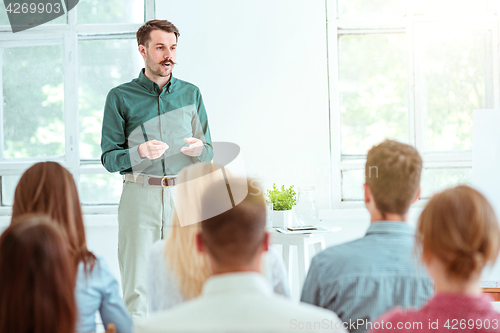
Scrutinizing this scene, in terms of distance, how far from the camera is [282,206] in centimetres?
239

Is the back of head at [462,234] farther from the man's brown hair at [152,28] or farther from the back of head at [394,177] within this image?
the man's brown hair at [152,28]

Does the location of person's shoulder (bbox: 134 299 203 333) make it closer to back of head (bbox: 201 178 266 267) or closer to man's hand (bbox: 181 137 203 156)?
back of head (bbox: 201 178 266 267)

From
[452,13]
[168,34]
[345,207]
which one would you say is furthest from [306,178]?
[452,13]

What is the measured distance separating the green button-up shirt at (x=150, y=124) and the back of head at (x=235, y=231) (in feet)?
5.02

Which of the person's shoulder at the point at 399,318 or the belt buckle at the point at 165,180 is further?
the belt buckle at the point at 165,180

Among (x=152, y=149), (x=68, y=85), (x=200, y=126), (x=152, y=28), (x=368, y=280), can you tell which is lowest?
(x=368, y=280)

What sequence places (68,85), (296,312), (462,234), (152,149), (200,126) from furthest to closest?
(68,85), (200,126), (152,149), (462,234), (296,312)

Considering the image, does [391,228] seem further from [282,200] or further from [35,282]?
[282,200]

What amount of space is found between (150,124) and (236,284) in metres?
1.80

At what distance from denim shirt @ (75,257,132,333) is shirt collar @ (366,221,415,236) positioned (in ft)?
2.22

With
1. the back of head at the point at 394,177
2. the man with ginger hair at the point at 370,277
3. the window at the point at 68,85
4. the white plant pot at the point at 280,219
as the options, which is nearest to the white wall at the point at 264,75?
the window at the point at 68,85

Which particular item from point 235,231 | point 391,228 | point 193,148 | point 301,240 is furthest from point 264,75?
point 235,231

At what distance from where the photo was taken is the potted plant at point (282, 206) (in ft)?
7.71

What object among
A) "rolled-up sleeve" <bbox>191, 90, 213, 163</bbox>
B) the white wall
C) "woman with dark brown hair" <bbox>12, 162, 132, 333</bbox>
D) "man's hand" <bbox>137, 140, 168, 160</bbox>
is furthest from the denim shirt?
the white wall
